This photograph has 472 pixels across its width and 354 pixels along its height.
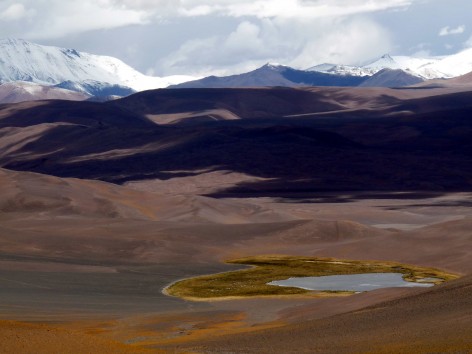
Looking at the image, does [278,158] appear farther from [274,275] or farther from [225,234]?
[274,275]

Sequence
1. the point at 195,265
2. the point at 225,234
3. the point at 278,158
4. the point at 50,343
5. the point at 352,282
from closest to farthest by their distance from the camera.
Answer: the point at 50,343
the point at 352,282
the point at 195,265
the point at 225,234
the point at 278,158

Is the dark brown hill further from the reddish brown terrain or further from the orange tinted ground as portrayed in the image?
the orange tinted ground

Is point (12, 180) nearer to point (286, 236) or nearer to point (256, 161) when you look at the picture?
point (286, 236)

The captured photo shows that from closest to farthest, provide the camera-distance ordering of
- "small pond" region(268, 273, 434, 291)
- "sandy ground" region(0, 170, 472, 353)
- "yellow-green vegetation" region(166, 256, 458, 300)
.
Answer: "sandy ground" region(0, 170, 472, 353) < "yellow-green vegetation" region(166, 256, 458, 300) < "small pond" region(268, 273, 434, 291)

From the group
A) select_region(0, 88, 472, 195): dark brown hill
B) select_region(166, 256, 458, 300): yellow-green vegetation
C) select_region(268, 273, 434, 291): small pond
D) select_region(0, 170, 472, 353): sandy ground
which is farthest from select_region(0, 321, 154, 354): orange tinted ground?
select_region(0, 88, 472, 195): dark brown hill

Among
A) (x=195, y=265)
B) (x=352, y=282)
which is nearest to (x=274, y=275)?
(x=352, y=282)

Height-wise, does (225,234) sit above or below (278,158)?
below

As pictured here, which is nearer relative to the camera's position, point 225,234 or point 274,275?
point 274,275
